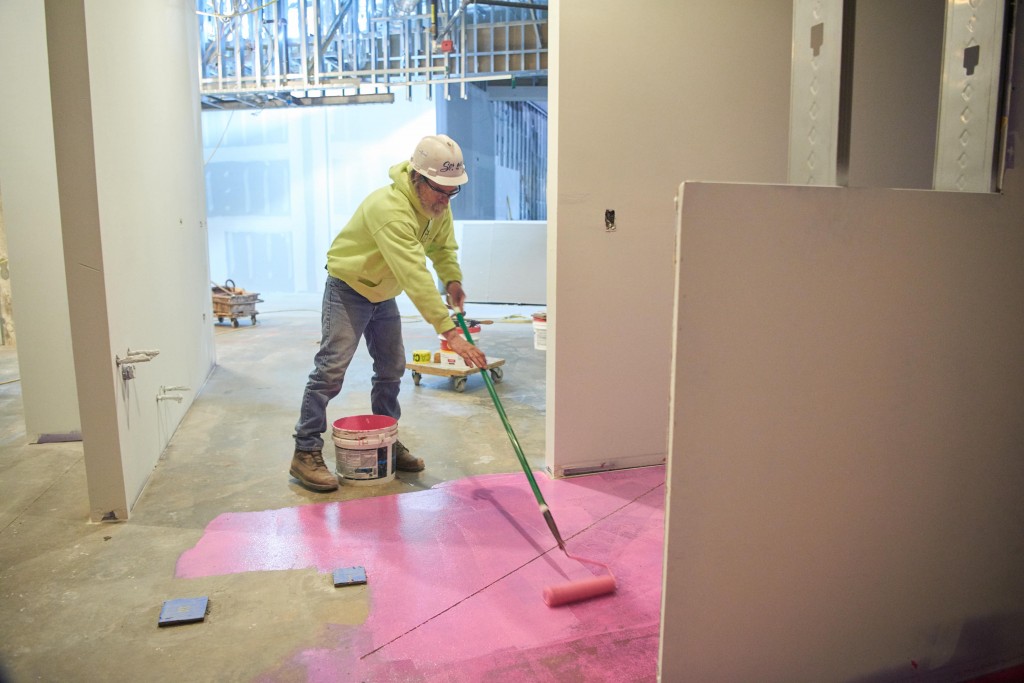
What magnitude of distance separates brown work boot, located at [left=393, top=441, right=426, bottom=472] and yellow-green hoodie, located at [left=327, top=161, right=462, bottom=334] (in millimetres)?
663

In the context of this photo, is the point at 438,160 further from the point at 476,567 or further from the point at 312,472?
the point at 476,567

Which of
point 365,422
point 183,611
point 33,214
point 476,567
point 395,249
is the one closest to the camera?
point 183,611

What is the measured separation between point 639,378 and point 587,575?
1.06 m

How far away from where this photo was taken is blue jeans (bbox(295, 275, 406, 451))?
2764 mm

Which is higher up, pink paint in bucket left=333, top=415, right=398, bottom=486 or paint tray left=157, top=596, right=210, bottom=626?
pink paint in bucket left=333, top=415, right=398, bottom=486

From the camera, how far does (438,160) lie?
253 centimetres

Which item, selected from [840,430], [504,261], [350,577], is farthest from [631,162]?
[504,261]

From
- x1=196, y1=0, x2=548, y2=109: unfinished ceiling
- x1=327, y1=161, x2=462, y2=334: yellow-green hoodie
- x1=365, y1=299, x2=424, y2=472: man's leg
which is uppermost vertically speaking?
x1=196, y1=0, x2=548, y2=109: unfinished ceiling

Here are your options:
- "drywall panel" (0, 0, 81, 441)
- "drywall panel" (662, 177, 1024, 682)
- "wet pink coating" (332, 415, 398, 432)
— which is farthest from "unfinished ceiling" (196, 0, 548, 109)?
"drywall panel" (662, 177, 1024, 682)

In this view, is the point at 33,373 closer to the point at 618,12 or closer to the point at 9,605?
the point at 9,605

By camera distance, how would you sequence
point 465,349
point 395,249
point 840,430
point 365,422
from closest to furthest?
point 840,430, point 465,349, point 395,249, point 365,422

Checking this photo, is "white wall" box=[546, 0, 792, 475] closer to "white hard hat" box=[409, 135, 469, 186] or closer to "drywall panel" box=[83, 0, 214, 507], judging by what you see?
"white hard hat" box=[409, 135, 469, 186]

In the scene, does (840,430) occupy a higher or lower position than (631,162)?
lower

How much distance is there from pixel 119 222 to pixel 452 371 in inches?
89.7
